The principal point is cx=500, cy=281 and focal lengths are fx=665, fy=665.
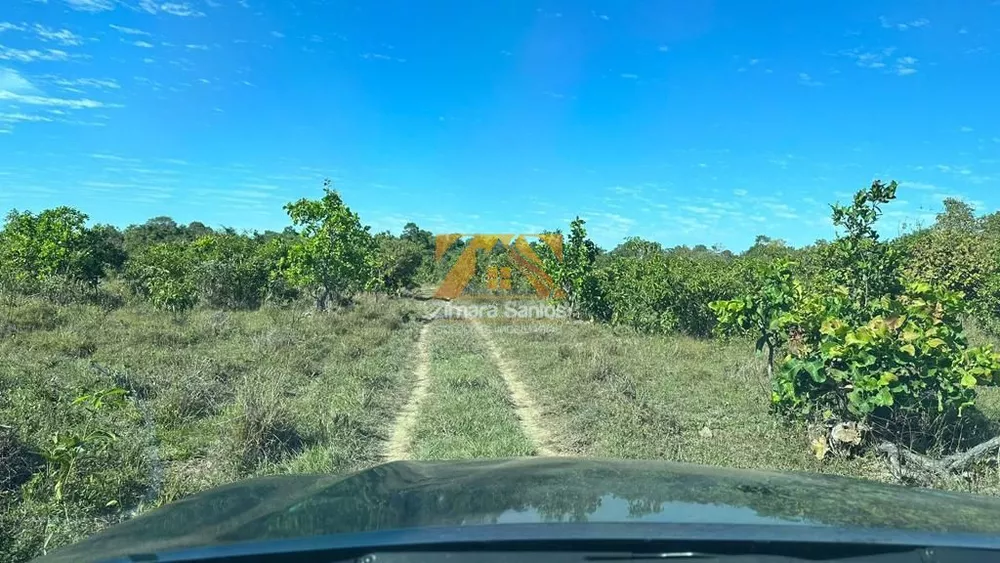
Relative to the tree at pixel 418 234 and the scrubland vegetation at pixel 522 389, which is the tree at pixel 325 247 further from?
the tree at pixel 418 234

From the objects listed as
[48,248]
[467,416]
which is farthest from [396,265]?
[467,416]

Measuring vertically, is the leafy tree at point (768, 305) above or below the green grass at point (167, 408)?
above

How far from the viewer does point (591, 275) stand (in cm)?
2044

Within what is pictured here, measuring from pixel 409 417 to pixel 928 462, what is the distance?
567 centimetres

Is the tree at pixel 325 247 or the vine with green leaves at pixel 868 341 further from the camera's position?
the tree at pixel 325 247

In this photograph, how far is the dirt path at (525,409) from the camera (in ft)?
24.3

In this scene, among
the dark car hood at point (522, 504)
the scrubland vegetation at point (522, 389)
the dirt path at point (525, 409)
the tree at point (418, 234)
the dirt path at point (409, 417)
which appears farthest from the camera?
the tree at point (418, 234)

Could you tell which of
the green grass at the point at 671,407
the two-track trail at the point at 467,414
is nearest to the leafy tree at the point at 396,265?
the two-track trail at the point at 467,414

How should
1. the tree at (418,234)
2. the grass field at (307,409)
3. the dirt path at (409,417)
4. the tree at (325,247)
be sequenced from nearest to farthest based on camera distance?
the grass field at (307,409) < the dirt path at (409,417) < the tree at (325,247) < the tree at (418,234)

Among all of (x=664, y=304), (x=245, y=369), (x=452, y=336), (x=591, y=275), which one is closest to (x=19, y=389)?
(x=245, y=369)

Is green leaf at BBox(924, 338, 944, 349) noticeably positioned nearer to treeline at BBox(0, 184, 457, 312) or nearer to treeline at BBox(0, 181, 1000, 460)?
treeline at BBox(0, 181, 1000, 460)

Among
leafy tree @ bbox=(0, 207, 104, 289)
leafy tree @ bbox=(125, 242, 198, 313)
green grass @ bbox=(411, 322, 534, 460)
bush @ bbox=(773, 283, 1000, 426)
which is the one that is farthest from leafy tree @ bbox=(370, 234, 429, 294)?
bush @ bbox=(773, 283, 1000, 426)

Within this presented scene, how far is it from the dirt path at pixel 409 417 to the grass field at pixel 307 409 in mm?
41

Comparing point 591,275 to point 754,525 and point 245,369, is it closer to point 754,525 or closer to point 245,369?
point 245,369
